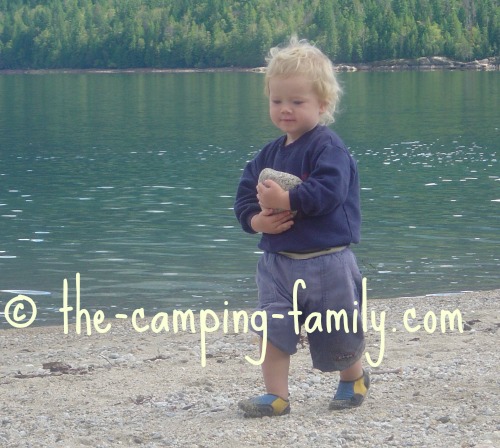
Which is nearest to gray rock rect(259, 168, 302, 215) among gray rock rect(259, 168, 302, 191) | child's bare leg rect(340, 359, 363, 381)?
gray rock rect(259, 168, 302, 191)

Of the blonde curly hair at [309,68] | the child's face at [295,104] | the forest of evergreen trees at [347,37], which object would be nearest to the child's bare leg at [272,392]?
the child's face at [295,104]

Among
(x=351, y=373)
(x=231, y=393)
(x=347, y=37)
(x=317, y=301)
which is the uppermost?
(x=347, y=37)

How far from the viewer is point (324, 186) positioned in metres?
5.60

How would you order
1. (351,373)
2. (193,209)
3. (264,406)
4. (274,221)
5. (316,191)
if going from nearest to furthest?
(316,191), (274,221), (264,406), (351,373), (193,209)

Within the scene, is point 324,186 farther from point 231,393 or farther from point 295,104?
point 231,393

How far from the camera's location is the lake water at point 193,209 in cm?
1516

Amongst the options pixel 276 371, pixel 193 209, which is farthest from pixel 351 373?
pixel 193 209

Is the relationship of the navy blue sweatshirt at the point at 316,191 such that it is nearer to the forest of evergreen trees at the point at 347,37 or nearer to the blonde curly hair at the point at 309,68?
the blonde curly hair at the point at 309,68

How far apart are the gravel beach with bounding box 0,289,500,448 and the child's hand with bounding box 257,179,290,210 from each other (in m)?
1.19

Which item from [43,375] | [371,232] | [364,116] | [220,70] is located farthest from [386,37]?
[43,375]

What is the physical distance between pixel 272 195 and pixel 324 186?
10.7 inches

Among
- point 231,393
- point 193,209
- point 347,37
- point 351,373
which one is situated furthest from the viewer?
point 347,37

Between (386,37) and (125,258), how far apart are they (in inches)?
6475

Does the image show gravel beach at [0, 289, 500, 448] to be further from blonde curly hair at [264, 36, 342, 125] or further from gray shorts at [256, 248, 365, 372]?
blonde curly hair at [264, 36, 342, 125]
